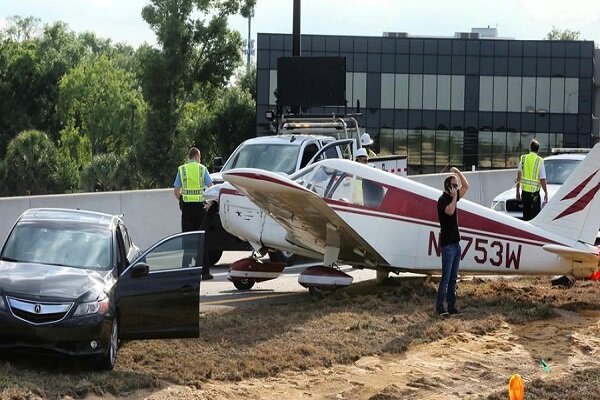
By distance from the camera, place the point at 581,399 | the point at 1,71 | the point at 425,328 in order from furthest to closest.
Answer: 1. the point at 1,71
2. the point at 425,328
3. the point at 581,399

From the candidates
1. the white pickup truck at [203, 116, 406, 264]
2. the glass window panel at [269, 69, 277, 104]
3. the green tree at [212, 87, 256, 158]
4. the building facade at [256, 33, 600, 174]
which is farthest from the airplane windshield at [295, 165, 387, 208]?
the building facade at [256, 33, 600, 174]

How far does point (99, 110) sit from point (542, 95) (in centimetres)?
3254

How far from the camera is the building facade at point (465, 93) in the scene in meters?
90.9

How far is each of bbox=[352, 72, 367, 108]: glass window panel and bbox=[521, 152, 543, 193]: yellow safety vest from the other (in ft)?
226

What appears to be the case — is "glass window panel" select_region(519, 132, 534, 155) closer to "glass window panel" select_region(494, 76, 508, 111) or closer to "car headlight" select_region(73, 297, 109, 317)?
"glass window panel" select_region(494, 76, 508, 111)

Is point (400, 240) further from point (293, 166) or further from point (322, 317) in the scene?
point (293, 166)

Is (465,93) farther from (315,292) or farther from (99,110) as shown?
(315,292)

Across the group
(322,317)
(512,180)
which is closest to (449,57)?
(512,180)

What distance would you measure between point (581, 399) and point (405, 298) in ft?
16.3

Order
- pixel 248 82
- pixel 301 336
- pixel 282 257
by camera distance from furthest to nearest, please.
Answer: pixel 248 82 → pixel 282 257 → pixel 301 336

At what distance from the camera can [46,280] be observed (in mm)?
11297

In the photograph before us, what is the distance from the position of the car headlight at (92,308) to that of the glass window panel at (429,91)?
81.0 m

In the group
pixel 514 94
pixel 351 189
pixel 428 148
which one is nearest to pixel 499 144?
pixel 514 94

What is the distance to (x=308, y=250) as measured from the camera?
56.1 ft
